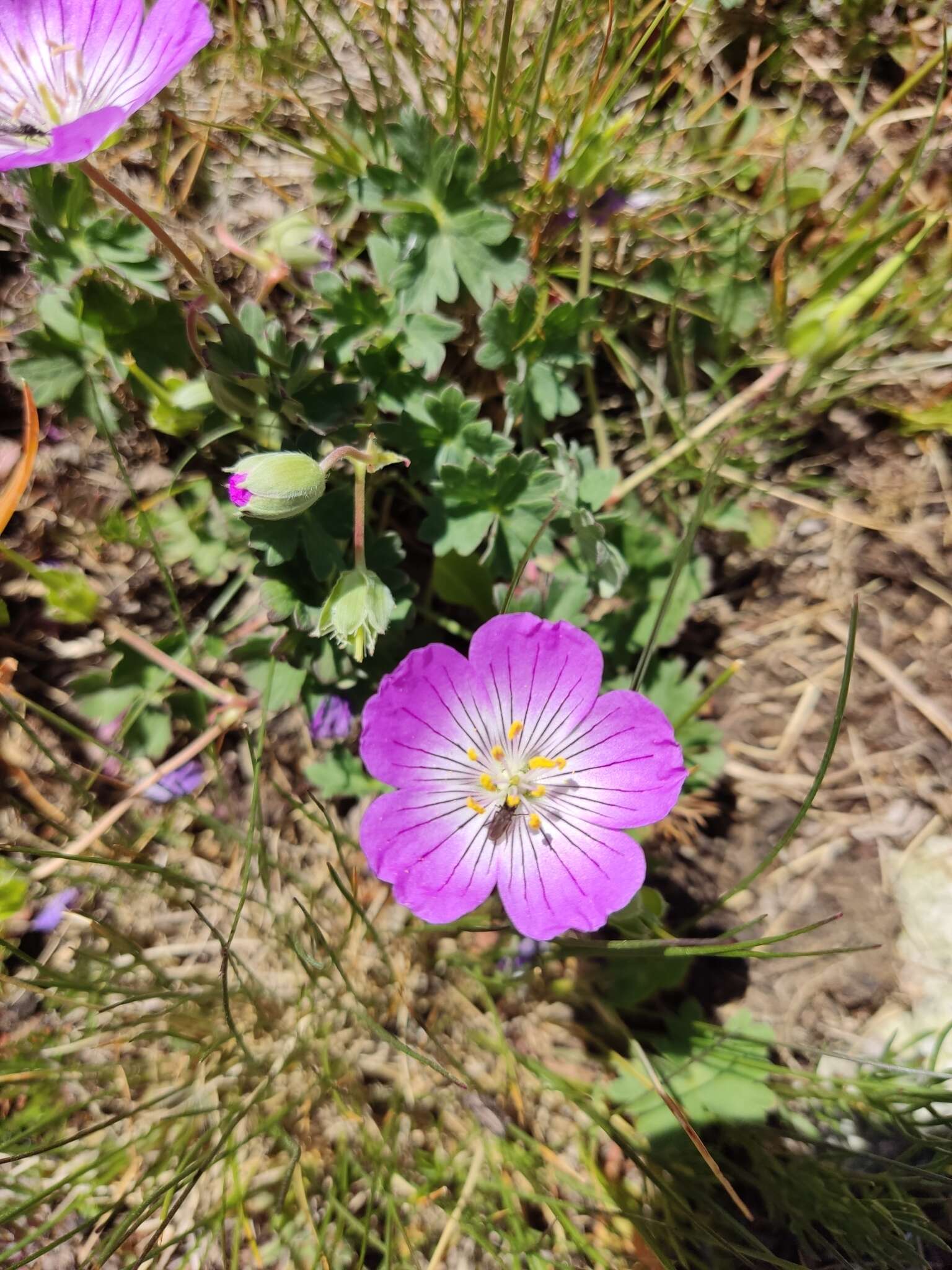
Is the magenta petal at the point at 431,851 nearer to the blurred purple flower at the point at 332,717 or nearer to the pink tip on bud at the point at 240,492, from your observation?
the blurred purple flower at the point at 332,717

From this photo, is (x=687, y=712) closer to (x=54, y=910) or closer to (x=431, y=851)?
(x=431, y=851)

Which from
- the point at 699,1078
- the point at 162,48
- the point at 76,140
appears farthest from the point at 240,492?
the point at 699,1078

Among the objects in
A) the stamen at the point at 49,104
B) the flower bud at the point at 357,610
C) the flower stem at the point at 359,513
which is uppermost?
the stamen at the point at 49,104

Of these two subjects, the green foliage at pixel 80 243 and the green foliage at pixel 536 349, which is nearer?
the green foliage at pixel 80 243

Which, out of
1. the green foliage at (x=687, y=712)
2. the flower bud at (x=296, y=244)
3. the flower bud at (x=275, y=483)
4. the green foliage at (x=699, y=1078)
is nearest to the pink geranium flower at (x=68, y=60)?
the flower bud at (x=296, y=244)

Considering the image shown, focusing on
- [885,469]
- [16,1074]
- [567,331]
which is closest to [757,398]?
[885,469]

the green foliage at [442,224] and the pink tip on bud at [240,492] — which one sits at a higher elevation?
the green foliage at [442,224]
